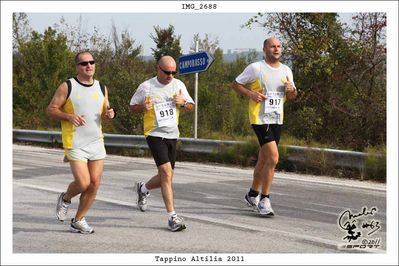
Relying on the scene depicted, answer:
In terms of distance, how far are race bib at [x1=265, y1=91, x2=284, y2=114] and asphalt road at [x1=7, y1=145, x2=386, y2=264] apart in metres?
1.23

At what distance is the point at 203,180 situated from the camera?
11516mm

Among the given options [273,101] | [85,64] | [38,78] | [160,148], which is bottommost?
[160,148]

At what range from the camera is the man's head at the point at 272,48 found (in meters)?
8.30

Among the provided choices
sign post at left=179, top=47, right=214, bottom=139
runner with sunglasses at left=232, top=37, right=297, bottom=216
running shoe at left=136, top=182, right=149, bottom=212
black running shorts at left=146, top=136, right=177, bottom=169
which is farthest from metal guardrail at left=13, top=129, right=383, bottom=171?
black running shorts at left=146, top=136, right=177, bottom=169

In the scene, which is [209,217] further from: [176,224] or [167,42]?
[167,42]

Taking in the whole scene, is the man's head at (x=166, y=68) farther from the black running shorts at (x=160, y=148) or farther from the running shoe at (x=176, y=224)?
the running shoe at (x=176, y=224)

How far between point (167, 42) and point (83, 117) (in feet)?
59.2

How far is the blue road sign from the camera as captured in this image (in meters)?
14.8

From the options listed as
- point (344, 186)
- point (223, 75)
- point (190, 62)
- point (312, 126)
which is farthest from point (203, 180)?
point (223, 75)

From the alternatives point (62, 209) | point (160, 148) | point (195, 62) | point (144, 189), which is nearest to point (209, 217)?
point (144, 189)

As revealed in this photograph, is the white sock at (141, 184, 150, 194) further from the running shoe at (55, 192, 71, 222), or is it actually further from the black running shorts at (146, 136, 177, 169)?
the running shoe at (55, 192, 71, 222)
